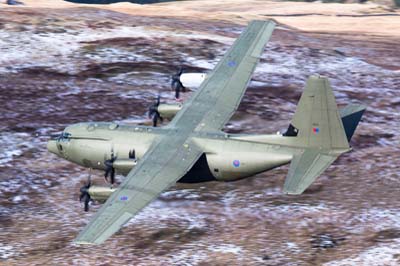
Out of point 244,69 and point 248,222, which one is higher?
point 244,69

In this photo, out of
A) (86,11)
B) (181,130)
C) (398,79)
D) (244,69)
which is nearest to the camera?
(181,130)

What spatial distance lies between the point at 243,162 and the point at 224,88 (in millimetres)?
8931

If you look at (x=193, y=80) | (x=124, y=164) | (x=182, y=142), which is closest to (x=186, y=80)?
(x=193, y=80)

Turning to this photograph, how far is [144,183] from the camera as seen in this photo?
39406 mm

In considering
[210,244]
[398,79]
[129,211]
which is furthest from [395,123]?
[129,211]

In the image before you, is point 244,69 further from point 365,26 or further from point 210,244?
point 365,26

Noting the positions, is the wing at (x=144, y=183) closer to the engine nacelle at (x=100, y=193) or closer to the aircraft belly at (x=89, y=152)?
the engine nacelle at (x=100, y=193)

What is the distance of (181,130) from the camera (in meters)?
45.0

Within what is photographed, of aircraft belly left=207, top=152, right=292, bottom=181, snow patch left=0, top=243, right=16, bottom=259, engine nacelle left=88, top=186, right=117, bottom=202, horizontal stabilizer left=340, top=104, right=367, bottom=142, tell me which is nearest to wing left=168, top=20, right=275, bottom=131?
aircraft belly left=207, top=152, right=292, bottom=181

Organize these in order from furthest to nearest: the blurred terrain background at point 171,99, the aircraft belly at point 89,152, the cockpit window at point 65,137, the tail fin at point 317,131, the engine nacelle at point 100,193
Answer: the cockpit window at point 65,137 → the aircraft belly at point 89,152 → the tail fin at point 317,131 → the blurred terrain background at point 171,99 → the engine nacelle at point 100,193

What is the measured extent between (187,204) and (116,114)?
623 inches

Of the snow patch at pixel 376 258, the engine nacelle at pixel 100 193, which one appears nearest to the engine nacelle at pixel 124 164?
the engine nacelle at pixel 100 193

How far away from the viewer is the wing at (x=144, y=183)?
34.0 m

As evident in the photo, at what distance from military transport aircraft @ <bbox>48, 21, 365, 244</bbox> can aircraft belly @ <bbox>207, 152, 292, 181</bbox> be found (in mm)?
55
